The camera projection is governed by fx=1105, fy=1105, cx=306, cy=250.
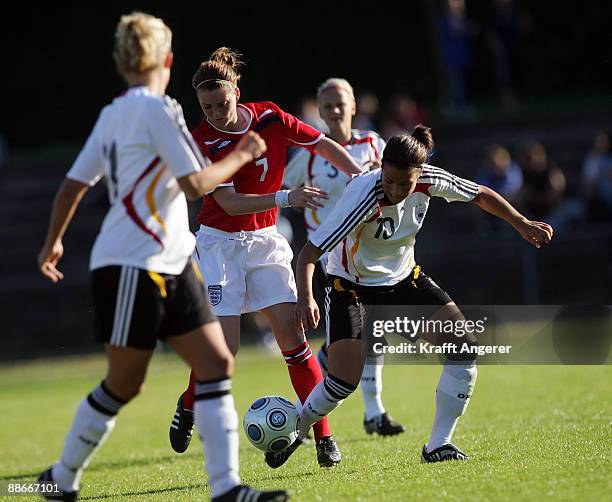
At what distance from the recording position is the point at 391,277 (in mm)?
6711

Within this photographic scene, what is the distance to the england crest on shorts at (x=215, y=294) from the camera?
7.09 m

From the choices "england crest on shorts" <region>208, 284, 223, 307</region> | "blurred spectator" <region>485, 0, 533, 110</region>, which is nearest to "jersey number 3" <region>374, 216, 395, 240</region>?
"england crest on shorts" <region>208, 284, 223, 307</region>

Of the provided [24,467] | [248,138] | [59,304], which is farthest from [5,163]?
[248,138]

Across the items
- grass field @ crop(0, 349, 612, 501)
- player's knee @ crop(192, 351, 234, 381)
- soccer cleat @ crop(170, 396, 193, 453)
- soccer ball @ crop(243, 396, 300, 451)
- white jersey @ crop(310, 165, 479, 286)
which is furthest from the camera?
soccer cleat @ crop(170, 396, 193, 453)

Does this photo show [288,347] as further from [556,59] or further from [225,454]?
[556,59]

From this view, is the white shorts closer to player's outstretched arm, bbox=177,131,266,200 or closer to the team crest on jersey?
the team crest on jersey

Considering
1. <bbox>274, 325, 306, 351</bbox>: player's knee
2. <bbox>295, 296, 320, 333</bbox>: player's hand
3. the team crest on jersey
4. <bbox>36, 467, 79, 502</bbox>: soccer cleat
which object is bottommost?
<bbox>36, 467, 79, 502</bbox>: soccer cleat

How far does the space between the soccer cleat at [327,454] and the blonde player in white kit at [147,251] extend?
1689 mm

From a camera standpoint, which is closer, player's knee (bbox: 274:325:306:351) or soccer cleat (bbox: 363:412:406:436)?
player's knee (bbox: 274:325:306:351)

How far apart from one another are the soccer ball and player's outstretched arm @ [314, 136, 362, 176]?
4.99 feet

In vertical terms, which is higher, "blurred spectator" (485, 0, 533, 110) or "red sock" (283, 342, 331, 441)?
"blurred spectator" (485, 0, 533, 110)

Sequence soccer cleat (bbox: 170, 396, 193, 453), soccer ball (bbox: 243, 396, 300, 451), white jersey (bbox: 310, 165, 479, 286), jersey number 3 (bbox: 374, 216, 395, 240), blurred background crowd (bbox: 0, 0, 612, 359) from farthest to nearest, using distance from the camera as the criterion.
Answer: blurred background crowd (bbox: 0, 0, 612, 359) → soccer cleat (bbox: 170, 396, 193, 453) → soccer ball (bbox: 243, 396, 300, 451) → jersey number 3 (bbox: 374, 216, 395, 240) → white jersey (bbox: 310, 165, 479, 286)

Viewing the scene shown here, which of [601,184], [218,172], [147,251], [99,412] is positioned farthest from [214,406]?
[601,184]

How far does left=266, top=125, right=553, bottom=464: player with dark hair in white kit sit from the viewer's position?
6152 millimetres
